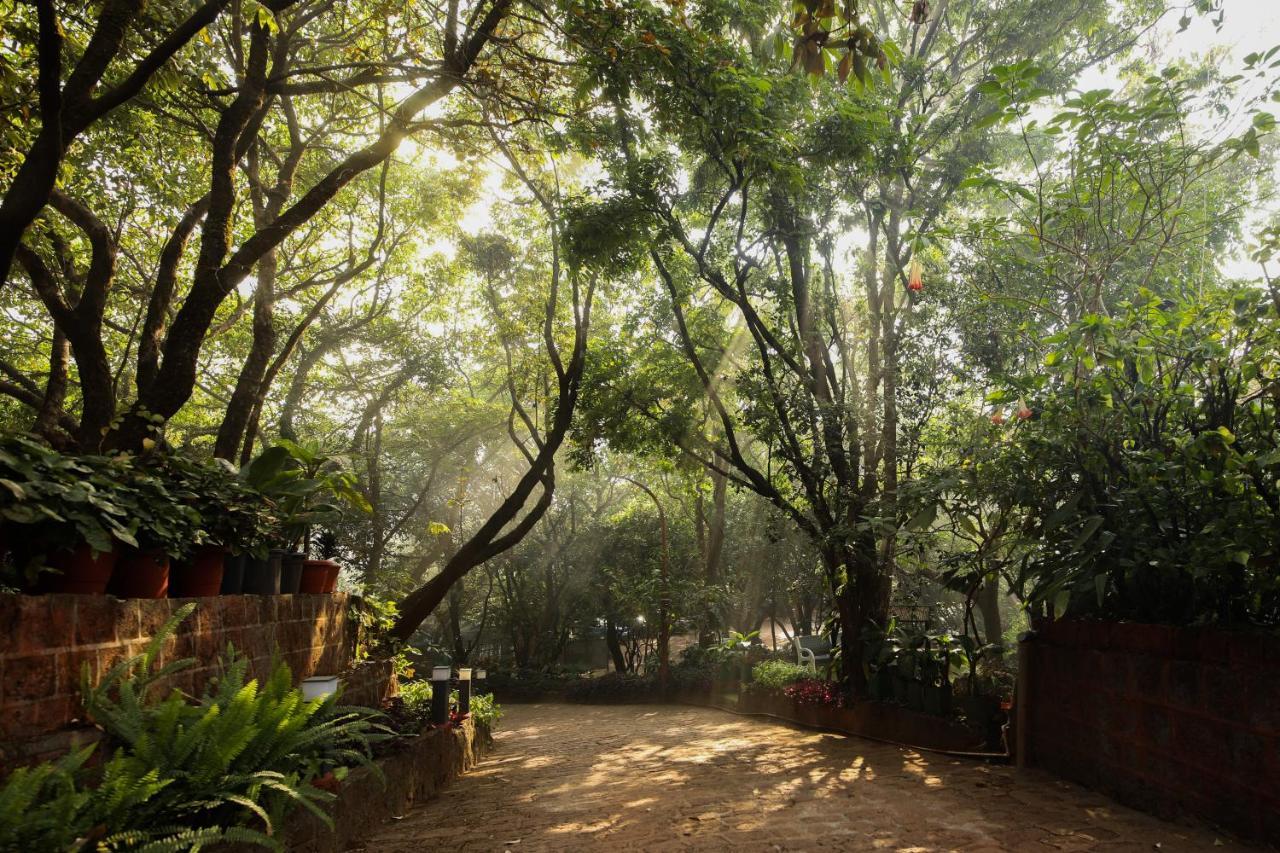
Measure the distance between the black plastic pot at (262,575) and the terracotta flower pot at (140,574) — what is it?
90 centimetres

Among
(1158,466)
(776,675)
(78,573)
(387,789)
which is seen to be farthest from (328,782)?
(776,675)

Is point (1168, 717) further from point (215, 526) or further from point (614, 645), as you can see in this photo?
point (614, 645)

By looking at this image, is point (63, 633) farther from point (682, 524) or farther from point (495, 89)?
point (682, 524)

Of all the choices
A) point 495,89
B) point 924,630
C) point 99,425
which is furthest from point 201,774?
point 924,630

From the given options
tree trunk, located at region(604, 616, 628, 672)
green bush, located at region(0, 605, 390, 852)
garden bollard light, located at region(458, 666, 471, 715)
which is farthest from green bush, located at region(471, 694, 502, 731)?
tree trunk, located at region(604, 616, 628, 672)

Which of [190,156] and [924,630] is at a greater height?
[190,156]

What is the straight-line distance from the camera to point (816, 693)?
8859mm

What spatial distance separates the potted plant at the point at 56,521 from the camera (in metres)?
2.80

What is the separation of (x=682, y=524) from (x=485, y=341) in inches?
249

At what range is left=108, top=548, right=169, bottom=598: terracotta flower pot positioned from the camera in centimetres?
341

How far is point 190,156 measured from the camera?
8359 mm

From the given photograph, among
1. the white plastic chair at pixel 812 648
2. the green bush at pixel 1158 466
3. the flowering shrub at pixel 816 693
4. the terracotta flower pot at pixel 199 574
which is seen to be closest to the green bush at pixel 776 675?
the flowering shrub at pixel 816 693

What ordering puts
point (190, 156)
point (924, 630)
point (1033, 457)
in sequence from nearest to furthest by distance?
point (1033, 457) < point (924, 630) < point (190, 156)

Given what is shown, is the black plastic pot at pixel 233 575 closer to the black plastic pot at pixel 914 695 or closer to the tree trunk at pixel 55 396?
the tree trunk at pixel 55 396
